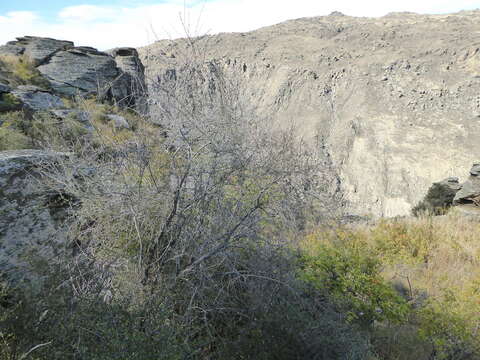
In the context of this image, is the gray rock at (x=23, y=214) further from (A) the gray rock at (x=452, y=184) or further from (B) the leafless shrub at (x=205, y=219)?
(A) the gray rock at (x=452, y=184)

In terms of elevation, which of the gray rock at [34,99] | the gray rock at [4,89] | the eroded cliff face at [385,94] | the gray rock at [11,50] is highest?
the gray rock at [11,50]

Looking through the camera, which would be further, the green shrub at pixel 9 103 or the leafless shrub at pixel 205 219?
the green shrub at pixel 9 103

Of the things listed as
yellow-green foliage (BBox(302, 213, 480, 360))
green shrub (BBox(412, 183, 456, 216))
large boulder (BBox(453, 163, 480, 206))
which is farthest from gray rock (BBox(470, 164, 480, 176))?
yellow-green foliage (BBox(302, 213, 480, 360))

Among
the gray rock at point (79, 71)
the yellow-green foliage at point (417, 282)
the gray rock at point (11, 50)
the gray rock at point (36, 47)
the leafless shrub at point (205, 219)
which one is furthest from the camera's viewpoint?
the gray rock at point (36, 47)

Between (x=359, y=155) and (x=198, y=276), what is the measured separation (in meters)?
48.8

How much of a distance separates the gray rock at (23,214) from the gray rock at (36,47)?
10.8m

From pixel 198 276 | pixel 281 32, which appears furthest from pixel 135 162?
pixel 281 32

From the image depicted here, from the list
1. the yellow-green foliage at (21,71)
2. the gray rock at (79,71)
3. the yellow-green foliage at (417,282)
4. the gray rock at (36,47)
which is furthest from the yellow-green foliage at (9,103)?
the yellow-green foliage at (417,282)

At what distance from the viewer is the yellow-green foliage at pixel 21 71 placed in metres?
10.4

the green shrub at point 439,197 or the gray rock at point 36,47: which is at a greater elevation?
the gray rock at point 36,47

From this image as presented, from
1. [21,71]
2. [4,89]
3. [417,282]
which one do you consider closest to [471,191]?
[417,282]

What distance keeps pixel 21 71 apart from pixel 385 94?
169 ft

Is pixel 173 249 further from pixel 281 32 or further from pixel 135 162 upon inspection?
pixel 281 32

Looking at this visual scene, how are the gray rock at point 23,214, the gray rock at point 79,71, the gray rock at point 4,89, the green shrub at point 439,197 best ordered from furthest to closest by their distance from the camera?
the green shrub at point 439,197 < the gray rock at point 79,71 < the gray rock at point 4,89 < the gray rock at point 23,214
